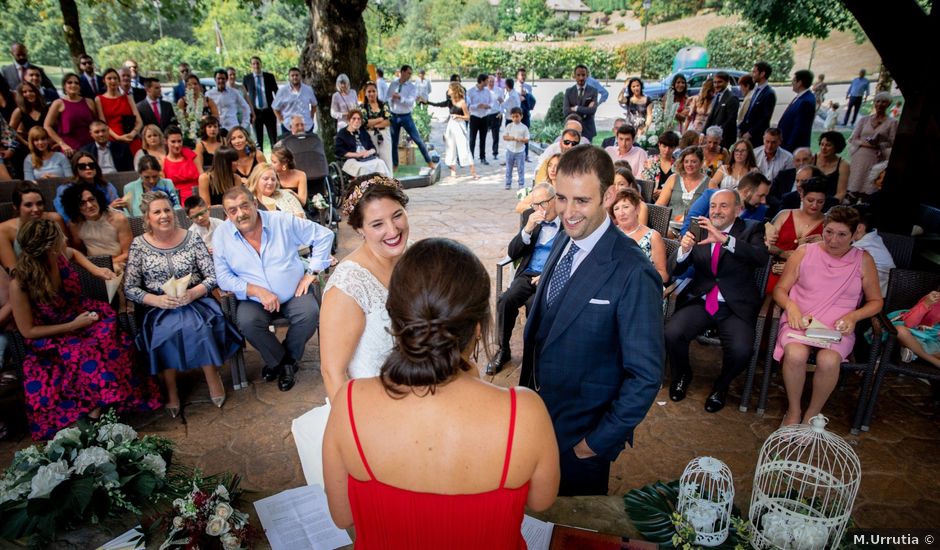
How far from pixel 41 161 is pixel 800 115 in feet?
31.3

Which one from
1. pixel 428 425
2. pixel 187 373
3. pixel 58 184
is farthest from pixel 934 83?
pixel 58 184

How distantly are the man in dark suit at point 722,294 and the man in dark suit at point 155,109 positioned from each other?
8.20 m

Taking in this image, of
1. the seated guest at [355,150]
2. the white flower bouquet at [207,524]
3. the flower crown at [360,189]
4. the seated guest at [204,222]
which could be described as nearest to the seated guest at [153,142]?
the seated guest at [204,222]

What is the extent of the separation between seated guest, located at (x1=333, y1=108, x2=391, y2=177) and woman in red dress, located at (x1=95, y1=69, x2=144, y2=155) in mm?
2840

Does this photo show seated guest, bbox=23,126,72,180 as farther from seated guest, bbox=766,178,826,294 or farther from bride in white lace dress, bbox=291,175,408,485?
seated guest, bbox=766,178,826,294

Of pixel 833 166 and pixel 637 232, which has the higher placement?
pixel 833 166

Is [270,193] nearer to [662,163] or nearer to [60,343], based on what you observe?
[60,343]

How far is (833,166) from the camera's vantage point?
6359 mm

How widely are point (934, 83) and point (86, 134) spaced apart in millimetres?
9829

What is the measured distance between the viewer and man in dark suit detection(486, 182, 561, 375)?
4.16 m

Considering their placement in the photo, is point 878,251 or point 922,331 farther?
point 878,251

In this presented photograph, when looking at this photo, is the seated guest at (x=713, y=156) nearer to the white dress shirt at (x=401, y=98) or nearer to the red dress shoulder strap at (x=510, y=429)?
the red dress shoulder strap at (x=510, y=429)

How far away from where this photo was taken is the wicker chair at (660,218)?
5.04 meters

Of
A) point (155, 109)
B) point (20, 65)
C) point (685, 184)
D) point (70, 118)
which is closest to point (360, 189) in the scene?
point (685, 184)
